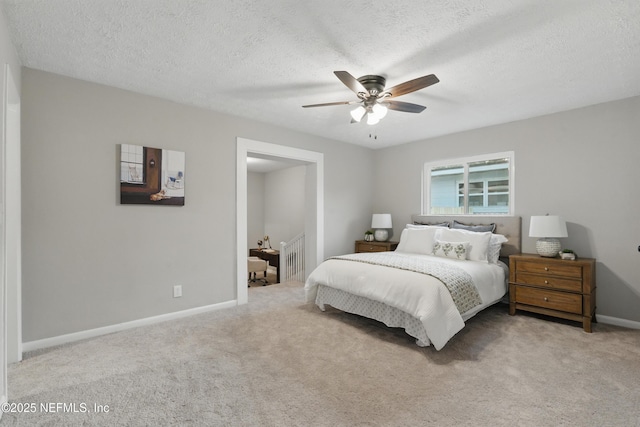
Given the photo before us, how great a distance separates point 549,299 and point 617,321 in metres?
0.77

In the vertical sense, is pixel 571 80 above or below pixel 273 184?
above

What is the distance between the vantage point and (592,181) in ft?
11.5

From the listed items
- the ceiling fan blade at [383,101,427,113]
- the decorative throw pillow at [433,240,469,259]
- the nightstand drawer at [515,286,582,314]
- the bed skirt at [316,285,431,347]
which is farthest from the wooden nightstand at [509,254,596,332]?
the ceiling fan blade at [383,101,427,113]

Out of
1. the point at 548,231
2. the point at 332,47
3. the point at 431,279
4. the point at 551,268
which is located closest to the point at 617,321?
the point at 551,268

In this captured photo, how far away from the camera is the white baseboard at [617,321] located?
322 cm

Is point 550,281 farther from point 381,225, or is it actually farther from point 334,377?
point 334,377

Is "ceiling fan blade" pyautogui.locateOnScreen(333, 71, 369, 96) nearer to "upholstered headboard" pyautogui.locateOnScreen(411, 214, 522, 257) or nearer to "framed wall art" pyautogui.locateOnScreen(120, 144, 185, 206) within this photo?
"framed wall art" pyautogui.locateOnScreen(120, 144, 185, 206)

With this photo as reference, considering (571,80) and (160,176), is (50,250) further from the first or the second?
(571,80)

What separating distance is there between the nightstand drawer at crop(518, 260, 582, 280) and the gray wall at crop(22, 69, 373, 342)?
3.41 m

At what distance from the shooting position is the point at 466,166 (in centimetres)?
465

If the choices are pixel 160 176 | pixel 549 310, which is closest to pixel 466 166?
pixel 549 310

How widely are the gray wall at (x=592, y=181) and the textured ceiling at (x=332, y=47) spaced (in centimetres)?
36

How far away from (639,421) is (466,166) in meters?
3.47

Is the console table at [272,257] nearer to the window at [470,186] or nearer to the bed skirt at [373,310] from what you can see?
the bed skirt at [373,310]
